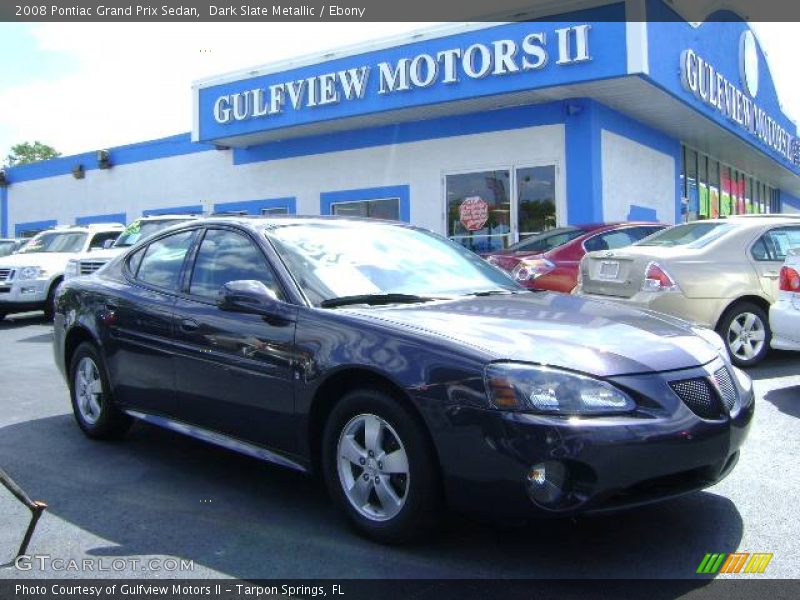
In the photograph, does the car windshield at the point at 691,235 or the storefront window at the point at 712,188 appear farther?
the storefront window at the point at 712,188

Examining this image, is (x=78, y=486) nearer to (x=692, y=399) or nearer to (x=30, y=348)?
(x=692, y=399)

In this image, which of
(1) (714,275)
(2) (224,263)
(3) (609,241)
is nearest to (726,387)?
(2) (224,263)

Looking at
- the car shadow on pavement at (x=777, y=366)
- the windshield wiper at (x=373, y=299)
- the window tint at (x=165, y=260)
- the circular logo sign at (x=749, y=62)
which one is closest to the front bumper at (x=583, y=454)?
the windshield wiper at (x=373, y=299)

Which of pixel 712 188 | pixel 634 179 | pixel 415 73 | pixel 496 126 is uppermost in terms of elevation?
pixel 415 73

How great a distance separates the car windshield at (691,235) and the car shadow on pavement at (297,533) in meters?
4.26

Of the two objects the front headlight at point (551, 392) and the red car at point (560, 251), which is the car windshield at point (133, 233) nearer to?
the red car at point (560, 251)

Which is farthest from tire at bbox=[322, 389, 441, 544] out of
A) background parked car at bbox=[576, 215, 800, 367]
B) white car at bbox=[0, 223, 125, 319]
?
white car at bbox=[0, 223, 125, 319]

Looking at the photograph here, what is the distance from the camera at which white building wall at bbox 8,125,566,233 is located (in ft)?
47.2

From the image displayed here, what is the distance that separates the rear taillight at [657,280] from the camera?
726 cm

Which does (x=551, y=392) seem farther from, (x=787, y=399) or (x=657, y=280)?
(x=657, y=280)

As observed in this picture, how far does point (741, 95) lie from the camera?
1772cm

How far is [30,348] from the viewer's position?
10.4m

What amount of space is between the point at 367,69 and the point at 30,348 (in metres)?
7.86

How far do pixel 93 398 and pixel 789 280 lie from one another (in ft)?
18.7
